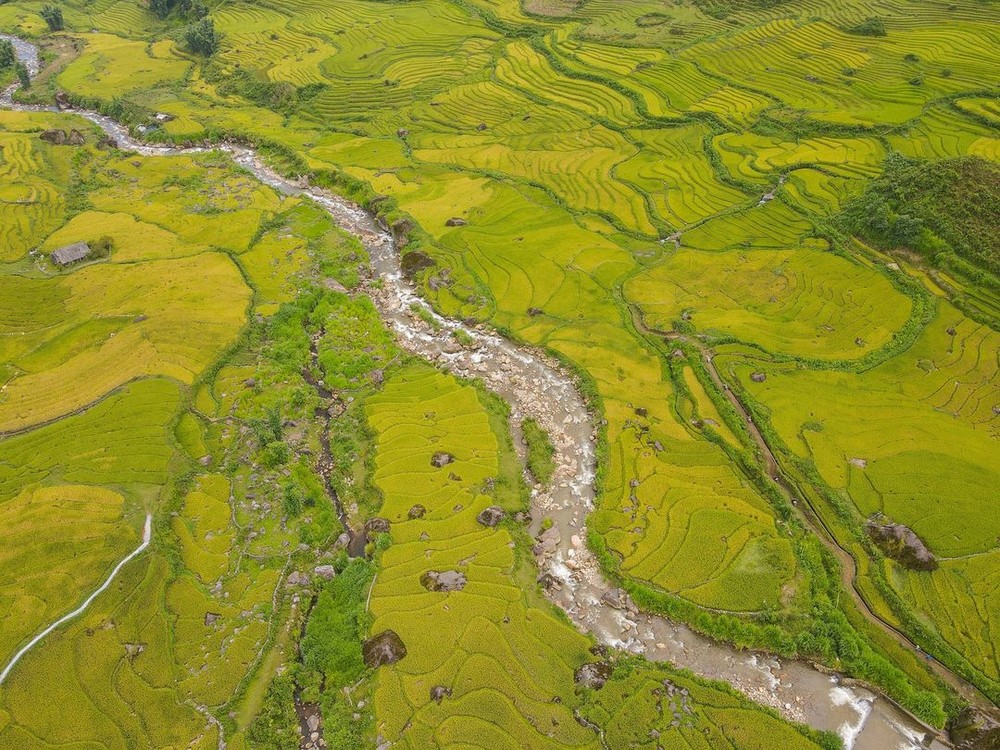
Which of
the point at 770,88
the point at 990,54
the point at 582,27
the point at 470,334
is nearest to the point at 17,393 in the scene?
the point at 470,334

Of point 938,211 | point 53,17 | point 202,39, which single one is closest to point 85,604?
point 938,211

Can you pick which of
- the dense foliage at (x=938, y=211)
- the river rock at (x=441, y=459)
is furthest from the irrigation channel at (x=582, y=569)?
the dense foliage at (x=938, y=211)

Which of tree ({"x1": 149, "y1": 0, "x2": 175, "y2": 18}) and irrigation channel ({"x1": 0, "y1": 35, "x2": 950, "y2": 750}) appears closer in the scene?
irrigation channel ({"x1": 0, "y1": 35, "x2": 950, "y2": 750})

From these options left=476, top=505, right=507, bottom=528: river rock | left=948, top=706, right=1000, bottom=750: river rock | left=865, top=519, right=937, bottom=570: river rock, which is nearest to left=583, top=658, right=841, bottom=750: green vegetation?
left=948, top=706, right=1000, bottom=750: river rock

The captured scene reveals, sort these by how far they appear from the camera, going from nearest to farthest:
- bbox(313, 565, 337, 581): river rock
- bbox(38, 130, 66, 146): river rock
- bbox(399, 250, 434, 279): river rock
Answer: bbox(313, 565, 337, 581): river rock → bbox(399, 250, 434, 279): river rock → bbox(38, 130, 66, 146): river rock

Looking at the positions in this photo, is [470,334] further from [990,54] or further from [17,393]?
[990,54]

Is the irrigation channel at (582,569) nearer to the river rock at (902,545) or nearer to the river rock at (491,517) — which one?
the river rock at (491,517)

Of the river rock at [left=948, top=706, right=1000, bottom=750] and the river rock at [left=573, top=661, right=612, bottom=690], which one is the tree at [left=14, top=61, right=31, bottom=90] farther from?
the river rock at [left=948, top=706, right=1000, bottom=750]
